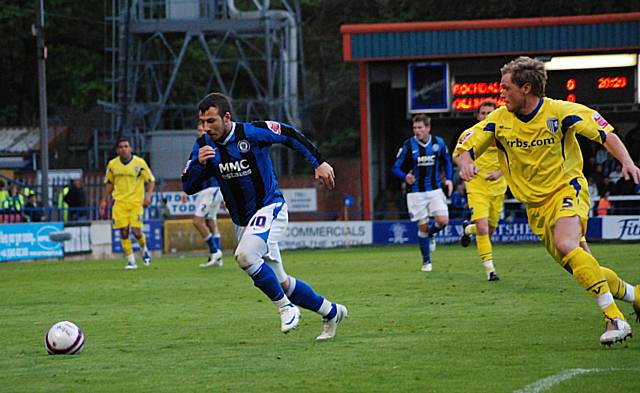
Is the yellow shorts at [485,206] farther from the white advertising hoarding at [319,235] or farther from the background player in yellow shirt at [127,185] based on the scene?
the white advertising hoarding at [319,235]

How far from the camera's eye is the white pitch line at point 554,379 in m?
6.75

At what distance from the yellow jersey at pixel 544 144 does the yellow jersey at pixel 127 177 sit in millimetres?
12039

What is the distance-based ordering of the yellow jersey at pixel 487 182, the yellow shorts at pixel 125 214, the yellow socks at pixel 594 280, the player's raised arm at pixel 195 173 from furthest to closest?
the yellow shorts at pixel 125 214, the yellow jersey at pixel 487 182, the player's raised arm at pixel 195 173, the yellow socks at pixel 594 280

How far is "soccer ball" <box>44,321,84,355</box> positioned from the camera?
29.6 ft

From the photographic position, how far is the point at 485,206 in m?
15.1

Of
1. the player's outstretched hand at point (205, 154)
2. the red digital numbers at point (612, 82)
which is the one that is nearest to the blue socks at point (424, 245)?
the player's outstretched hand at point (205, 154)

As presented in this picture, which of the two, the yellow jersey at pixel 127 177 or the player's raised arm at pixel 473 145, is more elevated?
the player's raised arm at pixel 473 145

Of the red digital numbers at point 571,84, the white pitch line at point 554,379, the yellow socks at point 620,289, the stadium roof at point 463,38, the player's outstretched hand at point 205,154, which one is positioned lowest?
the white pitch line at point 554,379

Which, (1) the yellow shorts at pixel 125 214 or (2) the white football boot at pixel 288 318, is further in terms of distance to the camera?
(1) the yellow shorts at pixel 125 214

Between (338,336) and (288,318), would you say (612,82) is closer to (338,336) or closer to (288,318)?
(338,336)

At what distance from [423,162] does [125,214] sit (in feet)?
19.2

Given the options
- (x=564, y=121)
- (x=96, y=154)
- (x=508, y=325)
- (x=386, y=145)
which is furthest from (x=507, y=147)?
(x=96, y=154)

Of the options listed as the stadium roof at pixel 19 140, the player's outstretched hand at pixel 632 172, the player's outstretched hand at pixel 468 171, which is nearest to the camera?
the player's outstretched hand at pixel 632 172

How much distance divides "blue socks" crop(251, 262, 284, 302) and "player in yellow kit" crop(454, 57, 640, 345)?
1.77 metres
